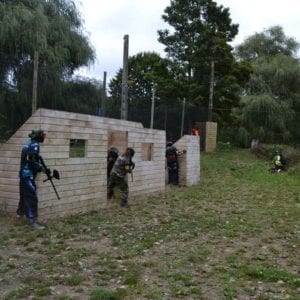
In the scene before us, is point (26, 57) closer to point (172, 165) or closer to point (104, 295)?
point (172, 165)

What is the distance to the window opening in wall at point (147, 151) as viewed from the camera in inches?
550

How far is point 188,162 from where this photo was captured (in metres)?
16.9

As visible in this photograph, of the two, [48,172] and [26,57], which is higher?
[26,57]

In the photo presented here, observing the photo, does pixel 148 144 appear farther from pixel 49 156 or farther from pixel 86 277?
pixel 86 277

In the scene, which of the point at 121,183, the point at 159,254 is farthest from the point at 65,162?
the point at 159,254

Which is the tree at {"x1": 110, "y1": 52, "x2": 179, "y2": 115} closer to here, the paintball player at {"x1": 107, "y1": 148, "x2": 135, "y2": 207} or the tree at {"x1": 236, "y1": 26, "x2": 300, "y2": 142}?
the tree at {"x1": 236, "y1": 26, "x2": 300, "y2": 142}

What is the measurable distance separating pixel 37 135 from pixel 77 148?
9.74ft

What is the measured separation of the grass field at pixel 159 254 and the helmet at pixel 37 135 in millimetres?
1485

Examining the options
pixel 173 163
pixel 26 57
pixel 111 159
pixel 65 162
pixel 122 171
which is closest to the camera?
pixel 65 162

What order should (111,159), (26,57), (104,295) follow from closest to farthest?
1. (104,295)
2. (111,159)
3. (26,57)

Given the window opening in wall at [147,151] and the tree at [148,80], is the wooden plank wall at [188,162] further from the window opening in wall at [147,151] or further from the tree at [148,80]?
the tree at [148,80]

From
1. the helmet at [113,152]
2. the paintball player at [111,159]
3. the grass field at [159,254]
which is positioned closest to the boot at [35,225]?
the grass field at [159,254]

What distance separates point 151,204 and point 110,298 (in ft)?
23.4

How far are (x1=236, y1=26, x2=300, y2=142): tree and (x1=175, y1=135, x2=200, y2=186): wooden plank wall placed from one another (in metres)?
15.3
